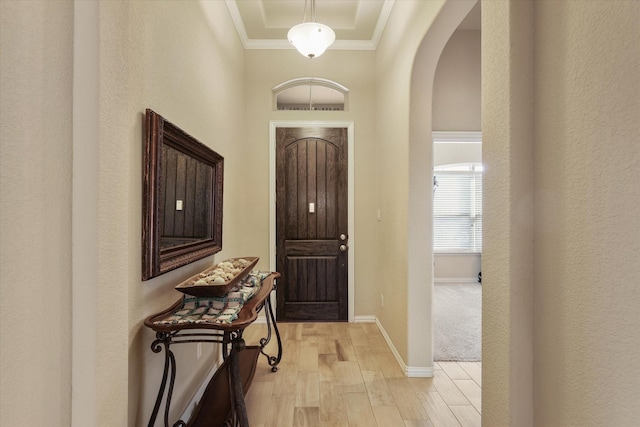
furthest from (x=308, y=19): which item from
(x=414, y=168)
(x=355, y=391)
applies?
(x=355, y=391)

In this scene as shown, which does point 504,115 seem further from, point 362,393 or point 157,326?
point 362,393

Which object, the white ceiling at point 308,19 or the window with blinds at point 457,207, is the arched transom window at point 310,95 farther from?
the window with blinds at point 457,207

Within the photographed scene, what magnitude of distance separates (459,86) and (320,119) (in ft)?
4.92

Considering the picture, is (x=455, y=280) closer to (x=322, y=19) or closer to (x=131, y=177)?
(x=322, y=19)

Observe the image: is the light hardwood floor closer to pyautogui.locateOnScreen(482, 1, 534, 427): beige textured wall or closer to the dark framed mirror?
pyautogui.locateOnScreen(482, 1, 534, 427): beige textured wall

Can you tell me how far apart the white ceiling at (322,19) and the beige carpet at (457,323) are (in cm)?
308

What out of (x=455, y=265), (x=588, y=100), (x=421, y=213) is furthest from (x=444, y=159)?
(x=588, y=100)

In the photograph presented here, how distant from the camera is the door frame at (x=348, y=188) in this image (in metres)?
3.70

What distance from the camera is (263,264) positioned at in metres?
3.70

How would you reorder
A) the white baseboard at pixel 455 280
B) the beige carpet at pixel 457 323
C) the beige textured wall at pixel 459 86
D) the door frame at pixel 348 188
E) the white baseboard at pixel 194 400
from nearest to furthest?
the white baseboard at pixel 194 400 < the beige carpet at pixel 457 323 < the beige textured wall at pixel 459 86 < the door frame at pixel 348 188 < the white baseboard at pixel 455 280

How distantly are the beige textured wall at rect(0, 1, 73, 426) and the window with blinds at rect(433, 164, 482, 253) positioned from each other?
5905mm

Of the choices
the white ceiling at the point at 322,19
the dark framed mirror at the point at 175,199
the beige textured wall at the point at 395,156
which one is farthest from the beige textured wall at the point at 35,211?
the white ceiling at the point at 322,19

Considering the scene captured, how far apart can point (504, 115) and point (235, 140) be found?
260cm

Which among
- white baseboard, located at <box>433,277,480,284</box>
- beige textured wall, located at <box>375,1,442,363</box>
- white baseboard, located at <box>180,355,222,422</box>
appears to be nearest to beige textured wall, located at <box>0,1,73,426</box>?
white baseboard, located at <box>180,355,222,422</box>
